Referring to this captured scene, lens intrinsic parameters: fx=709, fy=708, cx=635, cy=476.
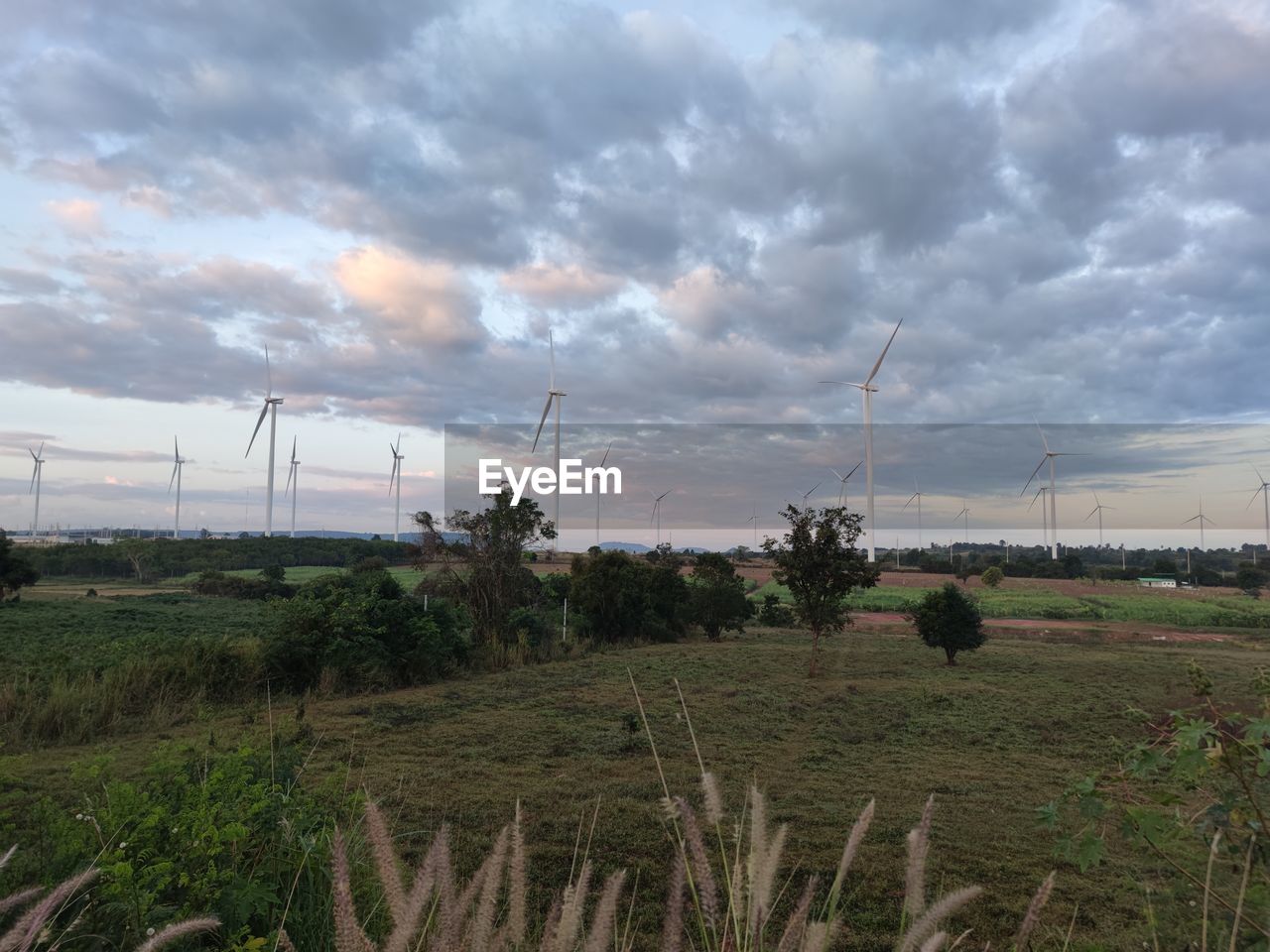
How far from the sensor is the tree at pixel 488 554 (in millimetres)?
22000

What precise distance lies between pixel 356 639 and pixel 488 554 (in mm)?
7893

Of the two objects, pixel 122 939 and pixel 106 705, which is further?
pixel 106 705

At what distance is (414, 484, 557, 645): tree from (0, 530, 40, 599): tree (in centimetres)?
2240

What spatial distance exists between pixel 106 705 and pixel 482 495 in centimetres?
1343

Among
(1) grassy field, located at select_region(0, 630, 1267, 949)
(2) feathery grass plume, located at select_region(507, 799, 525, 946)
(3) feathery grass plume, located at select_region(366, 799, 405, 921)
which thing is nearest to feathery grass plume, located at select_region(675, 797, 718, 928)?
(2) feathery grass plume, located at select_region(507, 799, 525, 946)

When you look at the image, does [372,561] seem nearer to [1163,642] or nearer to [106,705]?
[106,705]

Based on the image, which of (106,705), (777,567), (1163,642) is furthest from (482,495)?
(1163,642)

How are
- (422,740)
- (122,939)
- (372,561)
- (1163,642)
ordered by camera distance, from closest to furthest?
(122,939) → (422,740) → (1163,642) → (372,561)

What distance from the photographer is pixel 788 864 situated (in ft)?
18.7

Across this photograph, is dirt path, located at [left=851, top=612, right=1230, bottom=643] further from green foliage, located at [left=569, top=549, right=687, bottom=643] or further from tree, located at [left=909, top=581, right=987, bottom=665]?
green foliage, located at [left=569, top=549, right=687, bottom=643]

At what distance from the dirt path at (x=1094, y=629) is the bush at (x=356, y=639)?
26055mm

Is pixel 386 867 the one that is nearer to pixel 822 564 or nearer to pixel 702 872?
pixel 702 872

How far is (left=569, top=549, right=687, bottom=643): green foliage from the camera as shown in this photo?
2583 centimetres

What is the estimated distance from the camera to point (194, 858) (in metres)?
3.28
